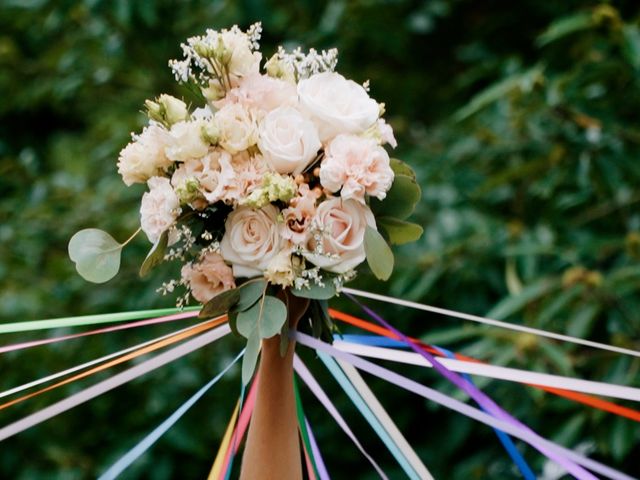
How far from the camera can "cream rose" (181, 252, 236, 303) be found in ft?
3.44

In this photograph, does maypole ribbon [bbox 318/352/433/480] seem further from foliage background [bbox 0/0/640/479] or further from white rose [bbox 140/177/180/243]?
A: foliage background [bbox 0/0/640/479]

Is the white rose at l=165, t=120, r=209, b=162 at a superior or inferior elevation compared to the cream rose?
superior

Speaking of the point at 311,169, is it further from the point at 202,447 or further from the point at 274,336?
the point at 202,447

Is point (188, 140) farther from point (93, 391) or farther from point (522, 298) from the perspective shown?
point (522, 298)

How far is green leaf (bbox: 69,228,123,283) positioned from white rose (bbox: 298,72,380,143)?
0.28m

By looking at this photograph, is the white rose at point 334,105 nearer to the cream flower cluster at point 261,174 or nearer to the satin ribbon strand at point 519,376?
the cream flower cluster at point 261,174

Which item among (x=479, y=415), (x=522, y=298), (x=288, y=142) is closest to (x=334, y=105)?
(x=288, y=142)

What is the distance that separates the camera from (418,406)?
9.11 ft

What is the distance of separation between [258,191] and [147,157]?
0.52ft

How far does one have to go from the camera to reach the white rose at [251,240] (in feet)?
3.37

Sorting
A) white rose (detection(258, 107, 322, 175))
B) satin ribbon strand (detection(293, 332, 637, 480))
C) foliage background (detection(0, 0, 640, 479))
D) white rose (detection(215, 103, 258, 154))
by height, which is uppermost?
foliage background (detection(0, 0, 640, 479))

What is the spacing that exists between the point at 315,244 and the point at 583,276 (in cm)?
127

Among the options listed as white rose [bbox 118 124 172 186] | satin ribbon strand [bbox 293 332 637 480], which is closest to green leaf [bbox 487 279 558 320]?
satin ribbon strand [bbox 293 332 637 480]

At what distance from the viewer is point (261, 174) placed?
3.43ft
